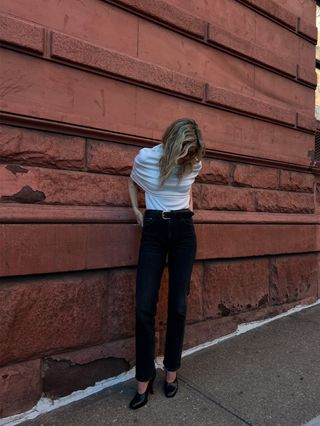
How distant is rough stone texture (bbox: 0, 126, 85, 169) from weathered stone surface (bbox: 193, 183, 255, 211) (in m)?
1.28

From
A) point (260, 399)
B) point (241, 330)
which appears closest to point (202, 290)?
point (241, 330)

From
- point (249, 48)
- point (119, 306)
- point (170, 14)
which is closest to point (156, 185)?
point (119, 306)

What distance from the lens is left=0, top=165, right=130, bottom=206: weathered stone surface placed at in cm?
304

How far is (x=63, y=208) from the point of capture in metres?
3.24

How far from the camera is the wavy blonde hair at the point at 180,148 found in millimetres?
2990

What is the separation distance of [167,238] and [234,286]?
1.65 m

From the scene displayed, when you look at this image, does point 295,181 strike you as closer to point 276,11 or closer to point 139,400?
point 276,11

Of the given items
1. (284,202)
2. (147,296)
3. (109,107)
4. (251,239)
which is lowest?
(147,296)

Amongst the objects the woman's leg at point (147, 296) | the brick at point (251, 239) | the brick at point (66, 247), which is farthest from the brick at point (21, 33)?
the brick at point (251, 239)

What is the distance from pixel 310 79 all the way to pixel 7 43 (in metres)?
3.80

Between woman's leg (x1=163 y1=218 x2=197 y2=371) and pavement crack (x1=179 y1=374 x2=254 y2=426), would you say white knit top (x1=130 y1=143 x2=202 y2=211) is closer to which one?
woman's leg (x1=163 y1=218 x2=197 y2=371)

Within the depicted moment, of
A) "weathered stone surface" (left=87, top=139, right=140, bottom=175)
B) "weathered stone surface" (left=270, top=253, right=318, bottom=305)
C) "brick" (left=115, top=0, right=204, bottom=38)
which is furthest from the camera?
"weathered stone surface" (left=270, top=253, right=318, bottom=305)

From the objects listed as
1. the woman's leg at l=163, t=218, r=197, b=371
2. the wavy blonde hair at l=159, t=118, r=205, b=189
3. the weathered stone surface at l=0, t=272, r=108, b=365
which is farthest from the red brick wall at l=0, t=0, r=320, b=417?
the wavy blonde hair at l=159, t=118, r=205, b=189

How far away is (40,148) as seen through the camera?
3.17 metres
